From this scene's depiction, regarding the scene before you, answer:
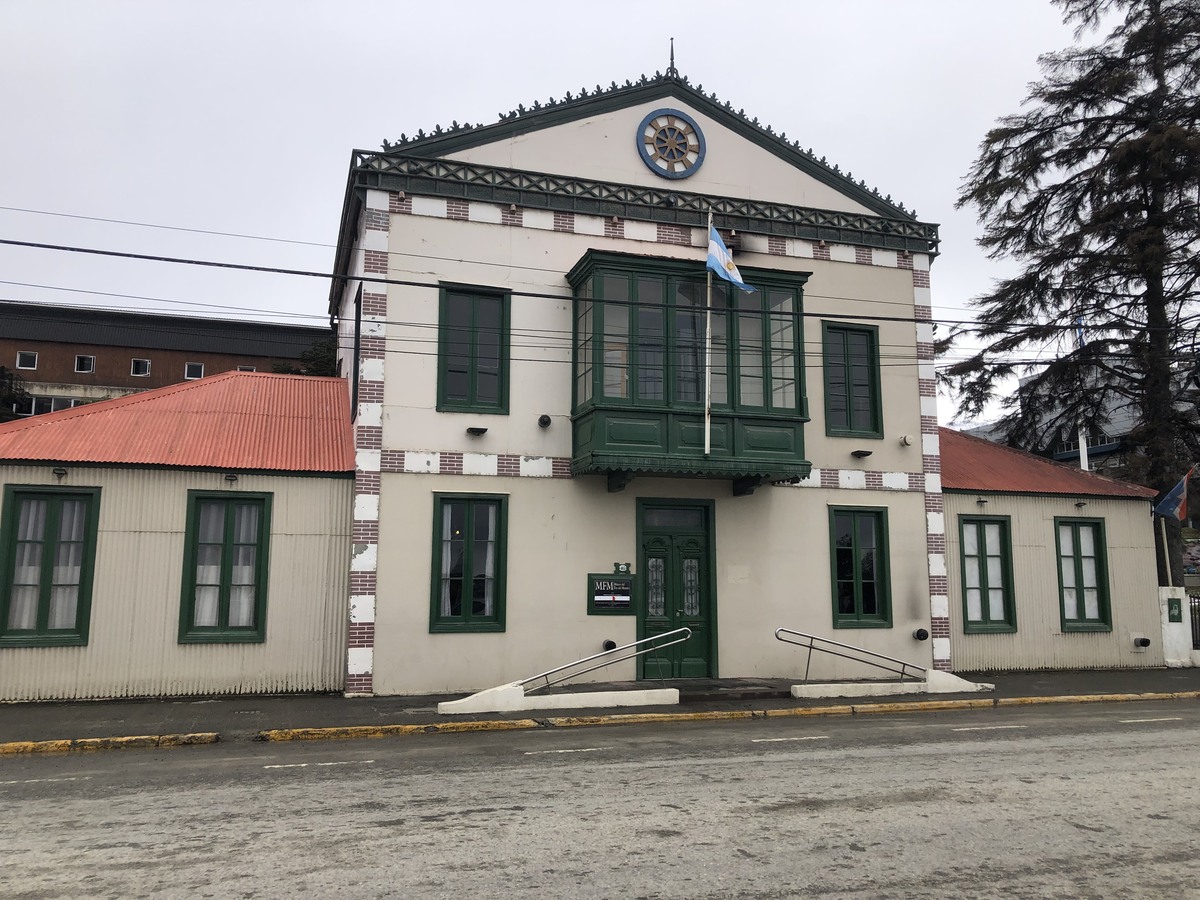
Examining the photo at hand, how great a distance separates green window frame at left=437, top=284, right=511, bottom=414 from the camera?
14.8 metres

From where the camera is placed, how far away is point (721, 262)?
49.5ft

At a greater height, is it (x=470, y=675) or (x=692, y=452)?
(x=692, y=452)

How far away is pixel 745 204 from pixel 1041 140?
1115cm

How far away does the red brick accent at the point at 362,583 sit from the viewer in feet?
45.4

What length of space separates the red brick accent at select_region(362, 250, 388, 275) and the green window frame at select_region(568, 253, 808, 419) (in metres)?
3.02

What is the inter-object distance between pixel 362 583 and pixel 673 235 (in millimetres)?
7880

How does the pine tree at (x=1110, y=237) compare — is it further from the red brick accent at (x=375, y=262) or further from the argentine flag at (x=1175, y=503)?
the red brick accent at (x=375, y=262)

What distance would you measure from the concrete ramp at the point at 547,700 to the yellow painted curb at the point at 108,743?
121 inches

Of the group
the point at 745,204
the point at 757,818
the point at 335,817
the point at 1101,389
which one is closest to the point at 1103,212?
the point at 1101,389

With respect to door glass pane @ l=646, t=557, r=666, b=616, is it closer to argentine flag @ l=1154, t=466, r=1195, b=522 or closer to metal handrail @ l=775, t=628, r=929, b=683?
metal handrail @ l=775, t=628, r=929, b=683

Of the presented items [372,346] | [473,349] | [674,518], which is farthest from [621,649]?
[372,346]

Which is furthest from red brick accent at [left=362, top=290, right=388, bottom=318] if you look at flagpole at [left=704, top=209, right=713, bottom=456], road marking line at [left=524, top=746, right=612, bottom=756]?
road marking line at [left=524, top=746, right=612, bottom=756]

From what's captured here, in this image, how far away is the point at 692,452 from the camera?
1485 centimetres

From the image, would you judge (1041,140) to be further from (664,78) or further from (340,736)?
(340,736)
